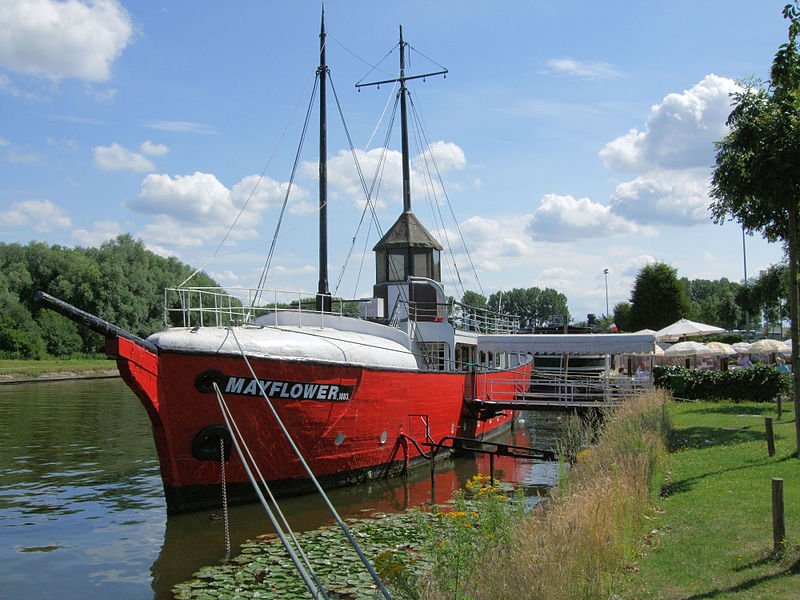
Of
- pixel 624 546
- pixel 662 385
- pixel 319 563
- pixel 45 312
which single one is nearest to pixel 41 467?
→ pixel 319 563

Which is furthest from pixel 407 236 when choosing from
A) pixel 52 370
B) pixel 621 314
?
pixel 621 314

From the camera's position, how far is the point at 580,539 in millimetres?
7355

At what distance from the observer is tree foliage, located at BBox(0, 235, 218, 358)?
59.0 metres

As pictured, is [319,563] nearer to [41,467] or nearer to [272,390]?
[272,390]

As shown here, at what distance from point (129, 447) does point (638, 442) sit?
1682 cm

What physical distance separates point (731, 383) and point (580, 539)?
21066 mm

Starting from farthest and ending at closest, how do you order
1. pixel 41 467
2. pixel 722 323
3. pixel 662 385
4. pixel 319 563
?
pixel 722 323 < pixel 662 385 < pixel 41 467 < pixel 319 563

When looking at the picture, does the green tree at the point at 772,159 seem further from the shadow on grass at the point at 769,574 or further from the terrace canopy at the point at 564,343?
the terrace canopy at the point at 564,343

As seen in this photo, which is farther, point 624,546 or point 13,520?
point 13,520

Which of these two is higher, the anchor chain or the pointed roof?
the pointed roof

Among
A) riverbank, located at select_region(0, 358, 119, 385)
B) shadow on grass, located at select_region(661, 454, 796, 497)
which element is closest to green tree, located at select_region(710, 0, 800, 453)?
shadow on grass, located at select_region(661, 454, 796, 497)

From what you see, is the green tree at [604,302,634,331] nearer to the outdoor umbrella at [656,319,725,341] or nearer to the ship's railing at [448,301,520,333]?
the outdoor umbrella at [656,319,725,341]

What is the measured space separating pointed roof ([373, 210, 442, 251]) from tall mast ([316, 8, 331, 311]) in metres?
4.30

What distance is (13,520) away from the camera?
46.4ft
